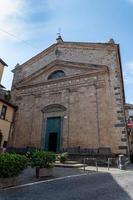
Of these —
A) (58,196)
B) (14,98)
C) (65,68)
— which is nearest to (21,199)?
(58,196)

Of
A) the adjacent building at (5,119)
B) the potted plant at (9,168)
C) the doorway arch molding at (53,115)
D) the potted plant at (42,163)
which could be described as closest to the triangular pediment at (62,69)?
the doorway arch molding at (53,115)

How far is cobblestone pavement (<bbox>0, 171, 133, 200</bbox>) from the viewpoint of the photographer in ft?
18.2

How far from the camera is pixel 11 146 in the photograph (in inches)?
778

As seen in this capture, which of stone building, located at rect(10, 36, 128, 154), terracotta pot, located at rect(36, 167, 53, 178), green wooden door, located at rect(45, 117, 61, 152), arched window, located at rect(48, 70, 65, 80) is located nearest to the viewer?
terracotta pot, located at rect(36, 167, 53, 178)

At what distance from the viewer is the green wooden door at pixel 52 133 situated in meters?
18.1

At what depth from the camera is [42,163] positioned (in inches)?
332

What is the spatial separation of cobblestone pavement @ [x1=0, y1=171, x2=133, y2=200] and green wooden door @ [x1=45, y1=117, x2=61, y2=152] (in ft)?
34.9

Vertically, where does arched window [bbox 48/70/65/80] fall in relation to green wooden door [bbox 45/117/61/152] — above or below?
above

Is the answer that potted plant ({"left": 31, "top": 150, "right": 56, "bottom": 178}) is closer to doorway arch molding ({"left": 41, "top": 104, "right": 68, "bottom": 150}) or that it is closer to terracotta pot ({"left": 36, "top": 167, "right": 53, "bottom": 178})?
terracotta pot ({"left": 36, "top": 167, "right": 53, "bottom": 178})

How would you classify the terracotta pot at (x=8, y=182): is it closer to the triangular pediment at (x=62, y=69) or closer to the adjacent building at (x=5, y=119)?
the adjacent building at (x=5, y=119)

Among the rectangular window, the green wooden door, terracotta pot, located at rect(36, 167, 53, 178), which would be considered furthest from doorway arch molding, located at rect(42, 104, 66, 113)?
terracotta pot, located at rect(36, 167, 53, 178)

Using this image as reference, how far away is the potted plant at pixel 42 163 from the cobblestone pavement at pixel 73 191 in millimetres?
1046

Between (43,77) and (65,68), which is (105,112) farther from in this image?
(43,77)

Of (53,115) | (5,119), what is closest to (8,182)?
(53,115)
